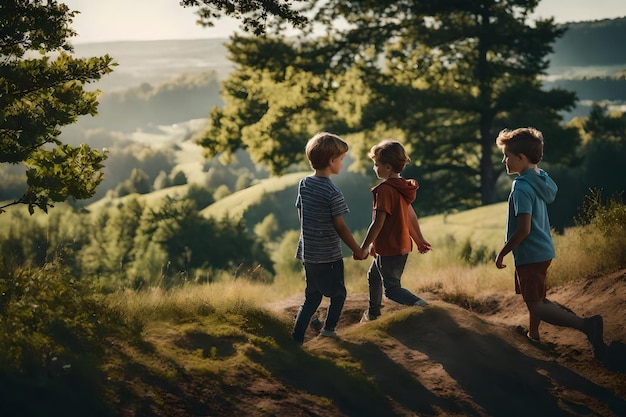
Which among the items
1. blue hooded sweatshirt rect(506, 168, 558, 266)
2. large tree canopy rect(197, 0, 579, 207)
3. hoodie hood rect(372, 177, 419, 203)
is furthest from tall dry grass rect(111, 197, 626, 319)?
large tree canopy rect(197, 0, 579, 207)

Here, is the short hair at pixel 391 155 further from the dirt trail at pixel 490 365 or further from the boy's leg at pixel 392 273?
the dirt trail at pixel 490 365

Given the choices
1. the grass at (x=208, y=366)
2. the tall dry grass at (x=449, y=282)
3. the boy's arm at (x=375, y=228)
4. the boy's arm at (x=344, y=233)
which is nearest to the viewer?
the grass at (x=208, y=366)

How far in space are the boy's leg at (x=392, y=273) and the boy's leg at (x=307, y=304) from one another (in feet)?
2.47

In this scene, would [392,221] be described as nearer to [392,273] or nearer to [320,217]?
[392,273]

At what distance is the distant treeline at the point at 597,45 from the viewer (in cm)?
4528

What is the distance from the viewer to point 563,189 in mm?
31156

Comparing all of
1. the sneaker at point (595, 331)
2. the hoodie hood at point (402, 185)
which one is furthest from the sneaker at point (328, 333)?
the sneaker at point (595, 331)

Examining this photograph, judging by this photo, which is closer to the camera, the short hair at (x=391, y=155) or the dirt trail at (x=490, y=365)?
the dirt trail at (x=490, y=365)

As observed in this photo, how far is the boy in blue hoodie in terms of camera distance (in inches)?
233

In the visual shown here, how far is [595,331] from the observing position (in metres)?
5.98

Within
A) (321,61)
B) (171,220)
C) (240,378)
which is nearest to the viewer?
(240,378)

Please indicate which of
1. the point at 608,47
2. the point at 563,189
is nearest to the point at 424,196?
the point at 563,189

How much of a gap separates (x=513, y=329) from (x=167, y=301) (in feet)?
11.6

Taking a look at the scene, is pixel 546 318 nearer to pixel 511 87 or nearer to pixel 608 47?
pixel 511 87
